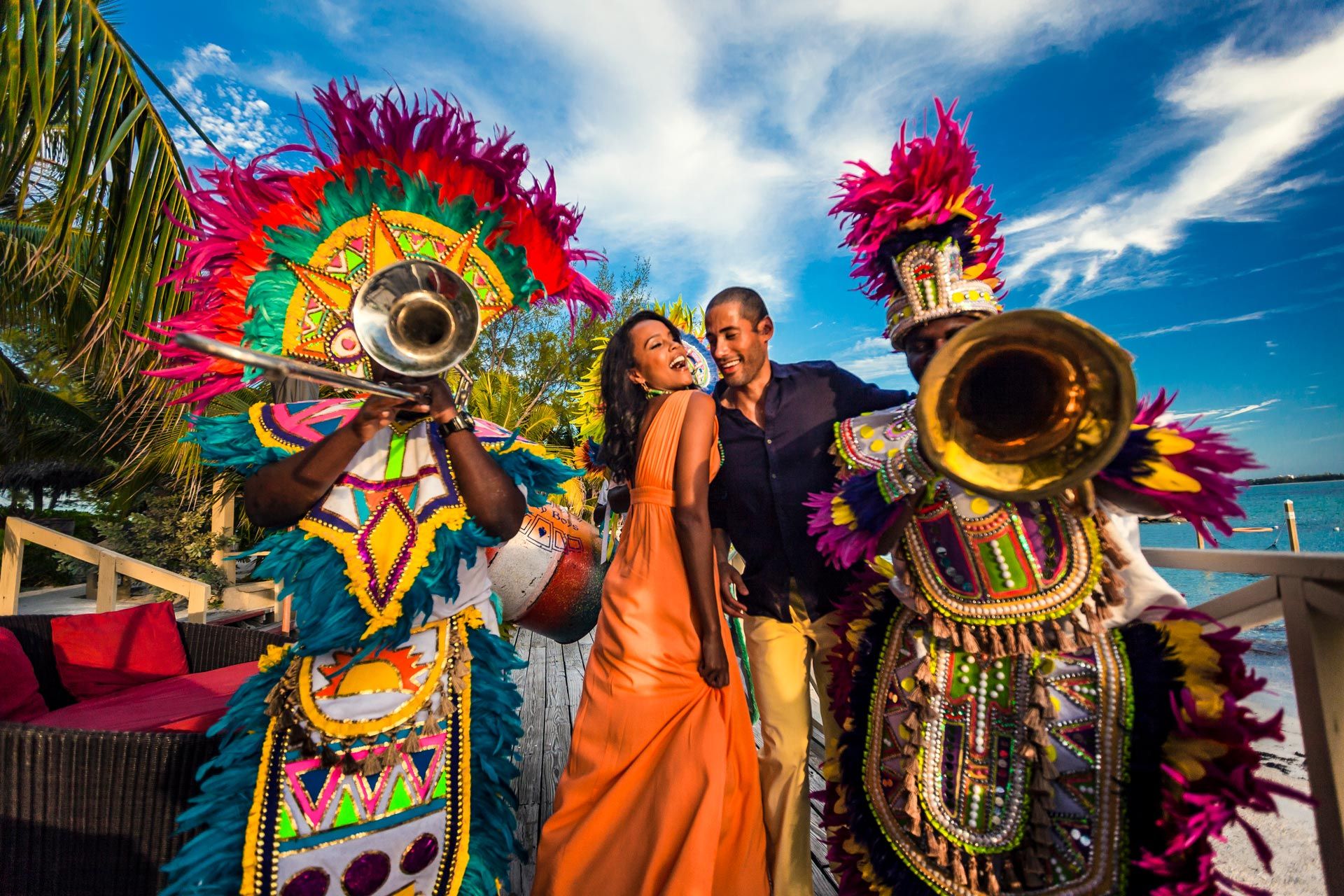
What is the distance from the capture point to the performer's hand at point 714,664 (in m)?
2.49

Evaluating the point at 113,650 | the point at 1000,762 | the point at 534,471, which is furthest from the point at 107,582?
the point at 1000,762

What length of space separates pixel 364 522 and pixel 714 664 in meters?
1.36

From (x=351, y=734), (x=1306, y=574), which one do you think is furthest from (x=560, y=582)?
(x=1306, y=574)

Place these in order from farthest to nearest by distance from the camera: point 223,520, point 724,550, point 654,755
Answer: point 223,520
point 724,550
point 654,755

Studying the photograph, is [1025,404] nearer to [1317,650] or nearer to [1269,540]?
[1317,650]

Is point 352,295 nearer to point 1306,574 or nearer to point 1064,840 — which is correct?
point 1064,840

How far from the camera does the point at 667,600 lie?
2.58m

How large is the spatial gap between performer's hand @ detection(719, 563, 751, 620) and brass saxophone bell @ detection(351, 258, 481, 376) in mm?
1482

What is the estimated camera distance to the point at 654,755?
2395 mm

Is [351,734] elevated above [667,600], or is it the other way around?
[667,600]

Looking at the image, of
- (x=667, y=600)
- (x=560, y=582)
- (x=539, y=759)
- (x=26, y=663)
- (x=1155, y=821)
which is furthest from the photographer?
(x=539, y=759)

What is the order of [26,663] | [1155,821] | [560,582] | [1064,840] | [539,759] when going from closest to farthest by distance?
[1155,821], [1064,840], [26,663], [560,582], [539,759]

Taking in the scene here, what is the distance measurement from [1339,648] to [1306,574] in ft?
0.69

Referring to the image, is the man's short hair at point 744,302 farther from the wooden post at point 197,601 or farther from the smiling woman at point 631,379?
the wooden post at point 197,601
